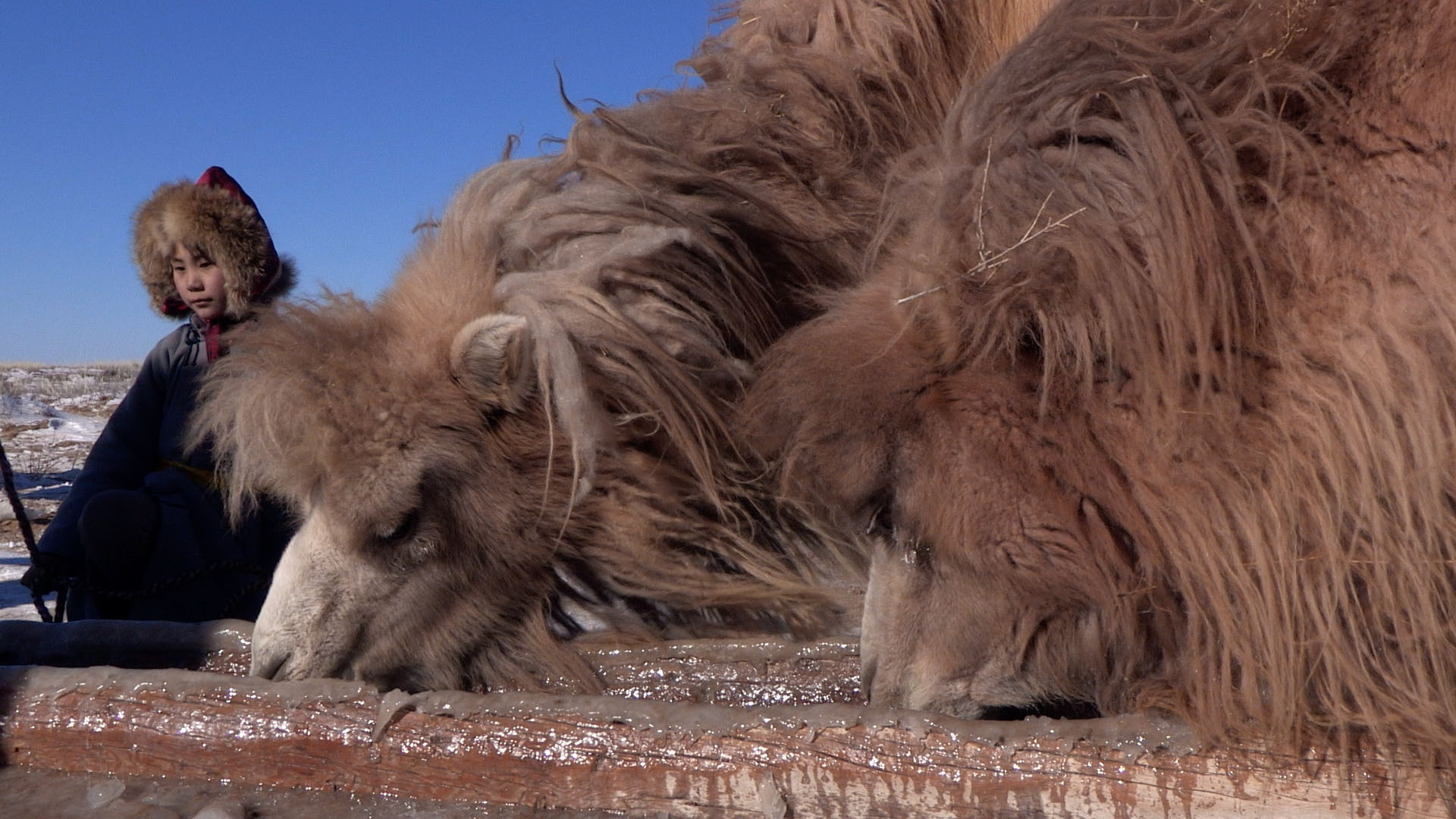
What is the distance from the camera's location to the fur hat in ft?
15.8

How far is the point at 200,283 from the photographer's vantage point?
488cm

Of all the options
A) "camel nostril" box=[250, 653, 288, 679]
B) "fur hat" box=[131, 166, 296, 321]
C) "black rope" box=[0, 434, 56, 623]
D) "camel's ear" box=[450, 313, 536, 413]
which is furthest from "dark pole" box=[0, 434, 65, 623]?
"camel's ear" box=[450, 313, 536, 413]

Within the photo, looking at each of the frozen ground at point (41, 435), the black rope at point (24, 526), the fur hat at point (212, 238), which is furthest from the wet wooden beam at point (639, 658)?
the frozen ground at point (41, 435)

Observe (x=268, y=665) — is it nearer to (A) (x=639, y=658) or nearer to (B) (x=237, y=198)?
(A) (x=639, y=658)

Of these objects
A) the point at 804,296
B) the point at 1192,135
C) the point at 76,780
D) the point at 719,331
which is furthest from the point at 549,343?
the point at 1192,135

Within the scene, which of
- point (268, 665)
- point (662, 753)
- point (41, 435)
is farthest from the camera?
point (41, 435)

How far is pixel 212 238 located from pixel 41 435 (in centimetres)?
714

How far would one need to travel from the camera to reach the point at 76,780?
2.62 m

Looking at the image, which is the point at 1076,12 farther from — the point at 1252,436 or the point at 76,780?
the point at 76,780

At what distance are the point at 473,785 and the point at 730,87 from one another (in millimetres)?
2387

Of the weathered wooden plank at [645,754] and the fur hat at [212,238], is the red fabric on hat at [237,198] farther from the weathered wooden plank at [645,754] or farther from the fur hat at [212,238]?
the weathered wooden plank at [645,754]

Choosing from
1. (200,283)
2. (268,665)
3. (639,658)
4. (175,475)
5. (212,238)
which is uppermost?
(212,238)

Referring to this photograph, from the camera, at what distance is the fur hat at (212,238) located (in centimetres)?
482

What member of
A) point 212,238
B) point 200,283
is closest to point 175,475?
point 200,283
